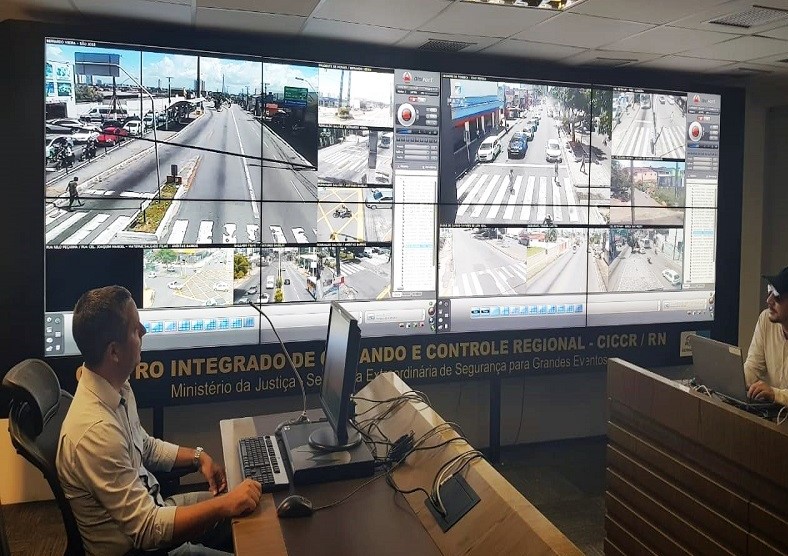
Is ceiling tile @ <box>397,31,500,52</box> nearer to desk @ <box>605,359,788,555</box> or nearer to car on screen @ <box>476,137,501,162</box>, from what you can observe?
car on screen @ <box>476,137,501,162</box>

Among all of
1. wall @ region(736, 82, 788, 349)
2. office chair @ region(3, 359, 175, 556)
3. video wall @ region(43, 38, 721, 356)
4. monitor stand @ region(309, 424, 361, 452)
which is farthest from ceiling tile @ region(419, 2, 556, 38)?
wall @ region(736, 82, 788, 349)

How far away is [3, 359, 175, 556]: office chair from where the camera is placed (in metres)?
1.72

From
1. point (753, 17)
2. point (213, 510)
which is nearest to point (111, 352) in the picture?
point (213, 510)

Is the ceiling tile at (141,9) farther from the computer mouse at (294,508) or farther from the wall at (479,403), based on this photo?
the computer mouse at (294,508)

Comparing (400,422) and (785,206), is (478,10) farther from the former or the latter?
(785,206)

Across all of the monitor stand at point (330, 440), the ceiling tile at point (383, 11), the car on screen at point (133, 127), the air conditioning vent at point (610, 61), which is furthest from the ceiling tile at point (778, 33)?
the car on screen at point (133, 127)

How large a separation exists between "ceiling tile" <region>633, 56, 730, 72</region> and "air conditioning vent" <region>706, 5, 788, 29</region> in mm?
720

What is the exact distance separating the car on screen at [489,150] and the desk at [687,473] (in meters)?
1.61

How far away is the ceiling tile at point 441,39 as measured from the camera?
3598 millimetres

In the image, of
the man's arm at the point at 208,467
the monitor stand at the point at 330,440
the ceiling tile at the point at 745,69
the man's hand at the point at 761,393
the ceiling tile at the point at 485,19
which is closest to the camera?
the monitor stand at the point at 330,440

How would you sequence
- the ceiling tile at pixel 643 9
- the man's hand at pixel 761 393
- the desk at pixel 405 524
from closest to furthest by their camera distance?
the desk at pixel 405 524, the man's hand at pixel 761 393, the ceiling tile at pixel 643 9

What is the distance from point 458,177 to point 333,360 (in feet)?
7.17

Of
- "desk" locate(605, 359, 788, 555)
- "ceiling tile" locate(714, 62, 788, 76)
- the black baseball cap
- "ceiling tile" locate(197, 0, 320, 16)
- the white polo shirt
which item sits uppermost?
"ceiling tile" locate(714, 62, 788, 76)

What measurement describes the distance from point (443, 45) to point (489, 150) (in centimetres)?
69
